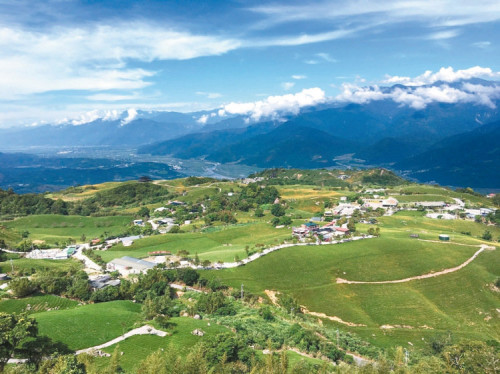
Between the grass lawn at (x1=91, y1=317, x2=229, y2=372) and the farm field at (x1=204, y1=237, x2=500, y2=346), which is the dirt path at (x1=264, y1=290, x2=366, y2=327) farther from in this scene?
the grass lawn at (x1=91, y1=317, x2=229, y2=372)

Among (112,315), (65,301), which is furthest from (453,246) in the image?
(65,301)

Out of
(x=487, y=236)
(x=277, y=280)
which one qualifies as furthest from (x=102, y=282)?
(x=487, y=236)

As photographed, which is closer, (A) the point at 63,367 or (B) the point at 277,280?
(A) the point at 63,367

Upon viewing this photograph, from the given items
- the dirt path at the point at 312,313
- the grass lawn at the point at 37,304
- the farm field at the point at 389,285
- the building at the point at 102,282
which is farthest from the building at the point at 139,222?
the dirt path at the point at 312,313

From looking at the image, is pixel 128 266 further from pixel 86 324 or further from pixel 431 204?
pixel 431 204

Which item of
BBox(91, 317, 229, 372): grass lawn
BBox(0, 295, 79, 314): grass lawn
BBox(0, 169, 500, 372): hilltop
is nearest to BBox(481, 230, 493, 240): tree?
BBox(0, 169, 500, 372): hilltop

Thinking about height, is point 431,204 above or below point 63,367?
below

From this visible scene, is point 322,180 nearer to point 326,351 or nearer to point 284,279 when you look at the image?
point 284,279
